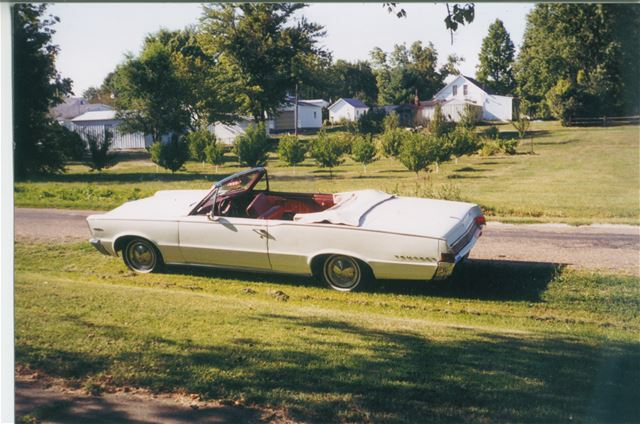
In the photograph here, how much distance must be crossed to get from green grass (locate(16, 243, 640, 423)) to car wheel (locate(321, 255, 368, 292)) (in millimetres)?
107

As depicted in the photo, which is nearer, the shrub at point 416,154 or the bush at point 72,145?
the bush at point 72,145

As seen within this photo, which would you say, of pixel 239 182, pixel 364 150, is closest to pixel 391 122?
pixel 364 150

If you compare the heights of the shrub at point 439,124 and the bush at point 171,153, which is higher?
the shrub at point 439,124

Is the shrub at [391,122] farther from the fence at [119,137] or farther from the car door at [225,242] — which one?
the fence at [119,137]

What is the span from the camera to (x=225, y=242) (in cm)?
557

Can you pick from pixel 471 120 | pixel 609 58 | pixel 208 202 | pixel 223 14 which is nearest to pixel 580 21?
pixel 609 58

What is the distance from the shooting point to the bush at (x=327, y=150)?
23.2ft

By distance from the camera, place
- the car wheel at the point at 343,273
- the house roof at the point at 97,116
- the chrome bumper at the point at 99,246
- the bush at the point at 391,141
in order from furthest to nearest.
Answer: the bush at the point at 391,141, the house roof at the point at 97,116, the chrome bumper at the point at 99,246, the car wheel at the point at 343,273

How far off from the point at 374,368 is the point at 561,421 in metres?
1.16

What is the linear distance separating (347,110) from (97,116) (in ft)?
9.69

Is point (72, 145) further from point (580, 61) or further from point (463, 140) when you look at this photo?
point (580, 61)

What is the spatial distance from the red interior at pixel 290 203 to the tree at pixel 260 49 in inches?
44.9

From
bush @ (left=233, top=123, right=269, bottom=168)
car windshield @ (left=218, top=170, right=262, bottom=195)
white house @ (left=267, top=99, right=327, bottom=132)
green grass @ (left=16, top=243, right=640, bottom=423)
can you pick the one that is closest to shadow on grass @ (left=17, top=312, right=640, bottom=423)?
green grass @ (left=16, top=243, right=640, bottom=423)

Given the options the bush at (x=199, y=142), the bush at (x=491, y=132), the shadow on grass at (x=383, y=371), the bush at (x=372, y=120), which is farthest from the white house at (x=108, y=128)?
the bush at (x=491, y=132)
